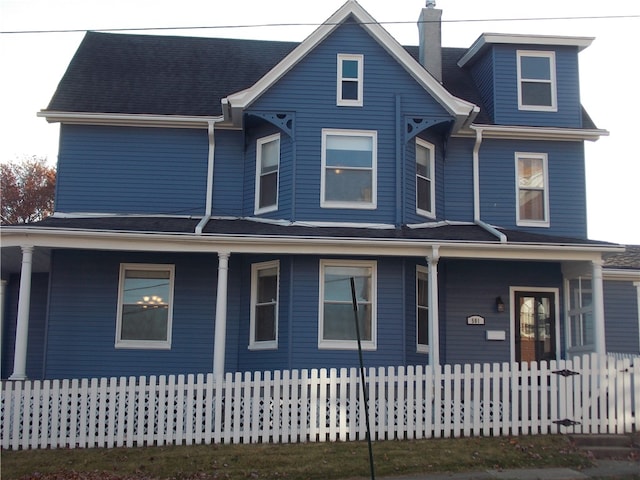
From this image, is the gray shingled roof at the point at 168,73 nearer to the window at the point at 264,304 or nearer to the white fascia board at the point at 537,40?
the white fascia board at the point at 537,40

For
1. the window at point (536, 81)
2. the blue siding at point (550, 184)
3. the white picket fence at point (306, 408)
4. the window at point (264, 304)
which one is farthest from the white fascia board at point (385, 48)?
the white picket fence at point (306, 408)

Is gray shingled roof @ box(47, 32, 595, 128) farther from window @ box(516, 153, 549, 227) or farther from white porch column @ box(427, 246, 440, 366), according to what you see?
white porch column @ box(427, 246, 440, 366)

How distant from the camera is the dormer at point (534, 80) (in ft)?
60.4

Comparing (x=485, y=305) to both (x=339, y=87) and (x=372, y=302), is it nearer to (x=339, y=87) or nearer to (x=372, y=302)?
(x=372, y=302)

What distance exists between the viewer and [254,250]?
15180mm

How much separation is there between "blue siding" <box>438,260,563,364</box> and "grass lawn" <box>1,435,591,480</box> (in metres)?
4.54

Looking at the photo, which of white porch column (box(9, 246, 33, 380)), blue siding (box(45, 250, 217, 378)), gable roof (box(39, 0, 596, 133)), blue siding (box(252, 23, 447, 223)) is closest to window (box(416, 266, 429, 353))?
blue siding (box(252, 23, 447, 223))

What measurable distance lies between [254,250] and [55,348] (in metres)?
4.84

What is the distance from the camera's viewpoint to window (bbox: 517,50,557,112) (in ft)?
60.9

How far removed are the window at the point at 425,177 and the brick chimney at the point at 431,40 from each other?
259cm

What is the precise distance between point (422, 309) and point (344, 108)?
4.56 meters

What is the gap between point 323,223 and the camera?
1617 centimetres

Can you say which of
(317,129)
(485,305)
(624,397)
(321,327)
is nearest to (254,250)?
(321,327)

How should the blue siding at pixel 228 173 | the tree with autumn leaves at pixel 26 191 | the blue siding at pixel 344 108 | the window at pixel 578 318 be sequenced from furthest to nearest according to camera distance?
1. the tree with autumn leaves at pixel 26 191
2. the window at pixel 578 318
3. the blue siding at pixel 228 173
4. the blue siding at pixel 344 108
